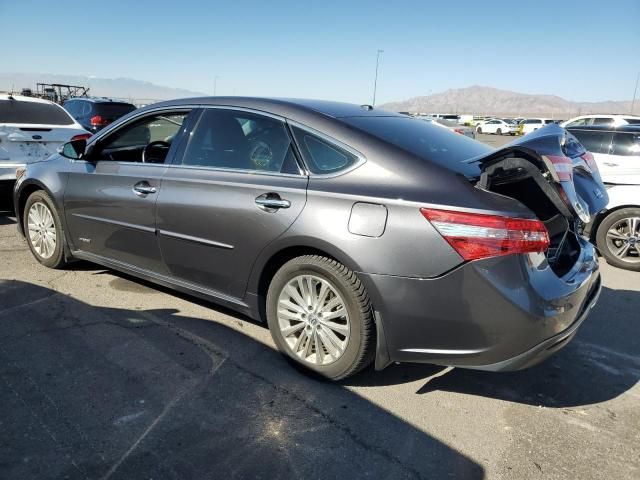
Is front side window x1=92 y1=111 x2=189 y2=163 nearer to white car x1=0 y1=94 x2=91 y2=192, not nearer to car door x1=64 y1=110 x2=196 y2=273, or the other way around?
car door x1=64 y1=110 x2=196 y2=273

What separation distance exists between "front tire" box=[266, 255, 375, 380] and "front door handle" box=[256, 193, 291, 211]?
1.07 ft

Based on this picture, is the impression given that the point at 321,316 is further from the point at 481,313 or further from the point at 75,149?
the point at 75,149

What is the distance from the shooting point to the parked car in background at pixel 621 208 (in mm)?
5855

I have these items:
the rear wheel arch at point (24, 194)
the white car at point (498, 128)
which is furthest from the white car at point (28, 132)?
the white car at point (498, 128)

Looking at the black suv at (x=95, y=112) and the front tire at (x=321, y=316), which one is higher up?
the black suv at (x=95, y=112)

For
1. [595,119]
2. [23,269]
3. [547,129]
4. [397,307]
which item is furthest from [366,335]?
[595,119]

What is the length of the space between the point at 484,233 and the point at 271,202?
124 centimetres

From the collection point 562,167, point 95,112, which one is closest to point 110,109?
point 95,112

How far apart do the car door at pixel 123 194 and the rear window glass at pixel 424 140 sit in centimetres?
148

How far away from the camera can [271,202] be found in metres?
3.02

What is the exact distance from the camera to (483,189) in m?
2.60

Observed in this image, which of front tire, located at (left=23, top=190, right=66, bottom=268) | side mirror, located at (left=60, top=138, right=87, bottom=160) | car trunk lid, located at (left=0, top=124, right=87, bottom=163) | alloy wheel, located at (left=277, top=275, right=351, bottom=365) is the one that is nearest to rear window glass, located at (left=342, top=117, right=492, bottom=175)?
alloy wheel, located at (left=277, top=275, right=351, bottom=365)

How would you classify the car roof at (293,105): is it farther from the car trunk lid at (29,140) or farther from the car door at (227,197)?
the car trunk lid at (29,140)

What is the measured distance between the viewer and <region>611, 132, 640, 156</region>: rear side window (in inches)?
248
